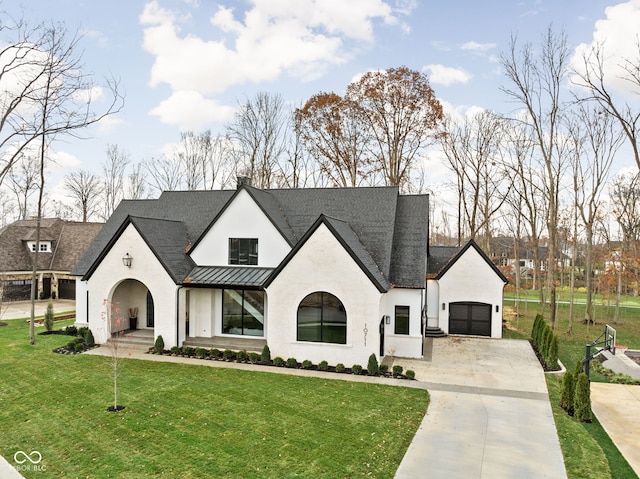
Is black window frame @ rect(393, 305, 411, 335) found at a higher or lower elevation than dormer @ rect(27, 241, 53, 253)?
lower

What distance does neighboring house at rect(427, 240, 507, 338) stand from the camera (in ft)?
69.9

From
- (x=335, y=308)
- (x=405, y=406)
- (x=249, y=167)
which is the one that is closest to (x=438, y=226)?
(x=249, y=167)

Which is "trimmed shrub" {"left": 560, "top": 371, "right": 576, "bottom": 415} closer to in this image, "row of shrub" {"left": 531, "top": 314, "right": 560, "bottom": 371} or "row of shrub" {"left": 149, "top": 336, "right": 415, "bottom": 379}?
"row of shrub" {"left": 531, "top": 314, "right": 560, "bottom": 371}

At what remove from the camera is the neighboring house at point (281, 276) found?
15391 millimetres

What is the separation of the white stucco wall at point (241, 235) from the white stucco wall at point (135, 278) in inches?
95.5

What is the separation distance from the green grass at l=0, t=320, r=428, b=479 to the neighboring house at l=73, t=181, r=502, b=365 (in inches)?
94.6

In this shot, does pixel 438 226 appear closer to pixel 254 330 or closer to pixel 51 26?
pixel 254 330

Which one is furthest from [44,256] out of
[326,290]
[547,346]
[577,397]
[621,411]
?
[621,411]

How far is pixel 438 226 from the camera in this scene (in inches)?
2066

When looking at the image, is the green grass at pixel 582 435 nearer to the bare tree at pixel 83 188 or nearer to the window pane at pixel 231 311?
the window pane at pixel 231 311

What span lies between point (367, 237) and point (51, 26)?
1415cm

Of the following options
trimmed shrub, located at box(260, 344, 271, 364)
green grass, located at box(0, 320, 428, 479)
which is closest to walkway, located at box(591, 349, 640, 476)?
green grass, located at box(0, 320, 428, 479)

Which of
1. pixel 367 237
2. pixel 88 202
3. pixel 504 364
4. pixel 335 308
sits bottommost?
pixel 504 364

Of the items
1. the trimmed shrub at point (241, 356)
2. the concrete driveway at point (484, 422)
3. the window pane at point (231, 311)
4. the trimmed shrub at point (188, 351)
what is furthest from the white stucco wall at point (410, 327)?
the trimmed shrub at point (188, 351)
